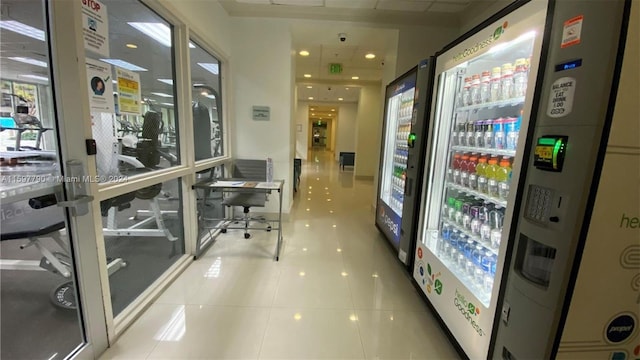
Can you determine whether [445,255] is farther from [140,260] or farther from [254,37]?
[254,37]

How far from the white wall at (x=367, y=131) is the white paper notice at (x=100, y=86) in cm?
707

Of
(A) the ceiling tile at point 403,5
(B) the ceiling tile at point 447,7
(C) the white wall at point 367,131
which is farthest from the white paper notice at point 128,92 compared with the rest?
(C) the white wall at point 367,131

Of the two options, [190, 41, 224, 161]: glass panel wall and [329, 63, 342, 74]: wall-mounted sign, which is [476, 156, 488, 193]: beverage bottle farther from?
[329, 63, 342, 74]: wall-mounted sign

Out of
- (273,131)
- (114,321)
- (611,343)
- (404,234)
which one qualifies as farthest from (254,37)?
(611,343)

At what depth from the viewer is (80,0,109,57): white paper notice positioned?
1592mm

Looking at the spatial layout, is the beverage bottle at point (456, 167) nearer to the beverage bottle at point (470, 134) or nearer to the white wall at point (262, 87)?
the beverage bottle at point (470, 134)

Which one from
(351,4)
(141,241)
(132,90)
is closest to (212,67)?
(132,90)

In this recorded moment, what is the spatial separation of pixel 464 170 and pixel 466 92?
61cm

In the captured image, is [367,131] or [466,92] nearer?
[466,92]

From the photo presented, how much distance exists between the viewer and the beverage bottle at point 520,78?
1625 mm

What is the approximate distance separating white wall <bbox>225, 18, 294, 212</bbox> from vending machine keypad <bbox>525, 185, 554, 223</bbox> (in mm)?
3512

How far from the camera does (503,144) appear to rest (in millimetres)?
1745

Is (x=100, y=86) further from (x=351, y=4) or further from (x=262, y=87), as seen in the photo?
(x=351, y=4)

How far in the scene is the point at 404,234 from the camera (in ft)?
9.16
